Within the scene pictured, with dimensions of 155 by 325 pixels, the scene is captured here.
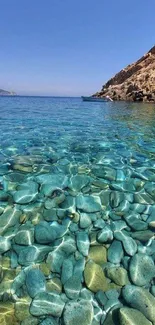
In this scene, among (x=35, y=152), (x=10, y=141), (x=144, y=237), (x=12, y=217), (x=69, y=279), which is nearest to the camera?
(x=69, y=279)

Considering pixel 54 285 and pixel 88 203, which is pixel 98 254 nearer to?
pixel 54 285

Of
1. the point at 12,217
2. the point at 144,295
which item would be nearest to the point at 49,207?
the point at 12,217

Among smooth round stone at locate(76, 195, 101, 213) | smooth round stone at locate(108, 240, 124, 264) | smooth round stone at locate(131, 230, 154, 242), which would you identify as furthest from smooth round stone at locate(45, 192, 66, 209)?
smooth round stone at locate(131, 230, 154, 242)

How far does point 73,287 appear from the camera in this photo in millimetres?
2877

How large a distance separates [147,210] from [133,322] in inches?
88.8

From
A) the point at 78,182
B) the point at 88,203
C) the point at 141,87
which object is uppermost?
the point at 141,87

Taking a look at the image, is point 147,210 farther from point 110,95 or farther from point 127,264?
point 110,95

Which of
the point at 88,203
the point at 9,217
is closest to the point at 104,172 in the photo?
the point at 88,203

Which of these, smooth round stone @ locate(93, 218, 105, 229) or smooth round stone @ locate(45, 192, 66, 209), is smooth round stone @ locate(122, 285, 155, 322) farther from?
smooth round stone @ locate(45, 192, 66, 209)

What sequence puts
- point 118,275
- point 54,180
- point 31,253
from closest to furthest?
point 118,275 → point 31,253 → point 54,180

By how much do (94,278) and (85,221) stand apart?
46.1 inches

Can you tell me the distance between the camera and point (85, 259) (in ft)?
10.8

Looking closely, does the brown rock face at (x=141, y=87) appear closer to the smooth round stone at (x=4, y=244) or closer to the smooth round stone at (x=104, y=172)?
the smooth round stone at (x=104, y=172)

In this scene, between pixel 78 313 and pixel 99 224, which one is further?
pixel 99 224
